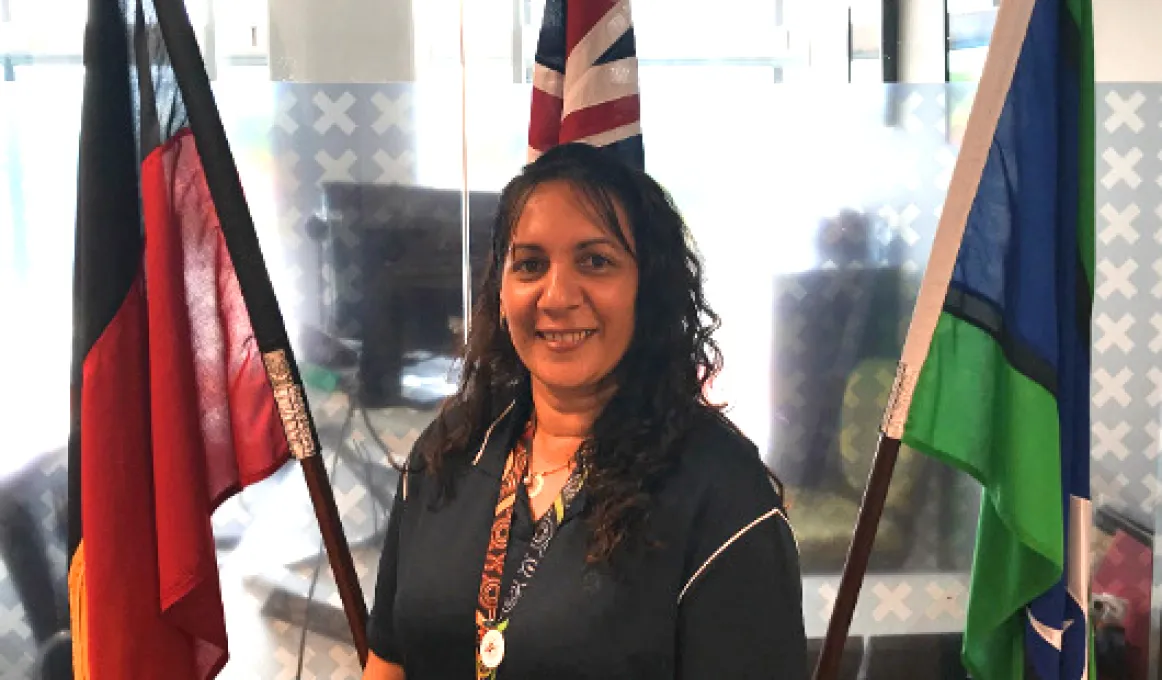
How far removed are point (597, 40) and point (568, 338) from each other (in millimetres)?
652

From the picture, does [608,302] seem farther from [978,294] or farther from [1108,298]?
[1108,298]

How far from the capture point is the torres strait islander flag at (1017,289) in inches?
59.2

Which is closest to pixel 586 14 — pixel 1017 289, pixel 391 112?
pixel 391 112

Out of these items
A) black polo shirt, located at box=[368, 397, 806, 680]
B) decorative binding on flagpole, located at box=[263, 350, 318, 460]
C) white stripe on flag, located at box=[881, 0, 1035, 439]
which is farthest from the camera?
decorative binding on flagpole, located at box=[263, 350, 318, 460]

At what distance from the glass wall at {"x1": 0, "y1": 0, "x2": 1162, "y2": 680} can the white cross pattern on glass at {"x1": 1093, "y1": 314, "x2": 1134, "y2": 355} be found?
2cm

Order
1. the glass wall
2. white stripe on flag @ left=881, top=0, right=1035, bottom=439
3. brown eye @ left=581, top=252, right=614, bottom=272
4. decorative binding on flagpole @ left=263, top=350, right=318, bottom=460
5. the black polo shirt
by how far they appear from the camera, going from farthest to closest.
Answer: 1. the glass wall
2. decorative binding on flagpole @ left=263, top=350, right=318, bottom=460
3. white stripe on flag @ left=881, top=0, right=1035, bottom=439
4. brown eye @ left=581, top=252, right=614, bottom=272
5. the black polo shirt

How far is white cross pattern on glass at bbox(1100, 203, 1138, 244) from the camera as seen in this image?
2062mm

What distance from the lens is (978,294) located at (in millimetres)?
1536

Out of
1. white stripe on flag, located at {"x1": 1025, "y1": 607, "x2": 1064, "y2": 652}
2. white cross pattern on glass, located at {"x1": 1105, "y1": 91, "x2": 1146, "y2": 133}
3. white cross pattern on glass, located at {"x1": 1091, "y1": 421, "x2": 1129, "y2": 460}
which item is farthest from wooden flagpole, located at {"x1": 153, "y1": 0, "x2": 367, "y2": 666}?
white cross pattern on glass, located at {"x1": 1105, "y1": 91, "x2": 1146, "y2": 133}

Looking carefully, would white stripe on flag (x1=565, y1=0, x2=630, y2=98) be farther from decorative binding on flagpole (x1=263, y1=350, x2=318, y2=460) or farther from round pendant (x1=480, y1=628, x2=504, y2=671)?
round pendant (x1=480, y1=628, x2=504, y2=671)

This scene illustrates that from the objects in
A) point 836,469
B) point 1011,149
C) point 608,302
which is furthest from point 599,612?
point 836,469

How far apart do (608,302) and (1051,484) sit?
731 millimetres

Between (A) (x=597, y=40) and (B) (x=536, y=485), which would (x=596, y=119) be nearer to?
(A) (x=597, y=40)

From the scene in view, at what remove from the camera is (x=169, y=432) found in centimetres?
157
